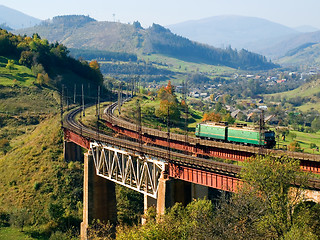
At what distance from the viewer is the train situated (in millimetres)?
62844

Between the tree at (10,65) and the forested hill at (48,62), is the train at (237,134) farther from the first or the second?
the tree at (10,65)

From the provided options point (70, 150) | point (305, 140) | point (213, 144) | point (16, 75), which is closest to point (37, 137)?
point (70, 150)

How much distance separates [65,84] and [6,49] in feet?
111

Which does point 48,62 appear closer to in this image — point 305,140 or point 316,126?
point 305,140

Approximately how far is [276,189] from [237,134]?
2958 centimetres

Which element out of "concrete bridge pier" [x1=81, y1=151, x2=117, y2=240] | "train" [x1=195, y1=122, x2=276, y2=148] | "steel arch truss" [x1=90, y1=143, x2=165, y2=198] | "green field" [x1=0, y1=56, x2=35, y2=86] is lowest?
"concrete bridge pier" [x1=81, y1=151, x2=117, y2=240]

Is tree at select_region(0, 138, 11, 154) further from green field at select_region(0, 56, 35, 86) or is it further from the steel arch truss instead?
the steel arch truss

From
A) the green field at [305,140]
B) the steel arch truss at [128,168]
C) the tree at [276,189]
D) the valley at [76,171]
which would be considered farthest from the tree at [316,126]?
the tree at [276,189]

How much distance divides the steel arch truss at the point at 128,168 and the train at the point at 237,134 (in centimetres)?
1699

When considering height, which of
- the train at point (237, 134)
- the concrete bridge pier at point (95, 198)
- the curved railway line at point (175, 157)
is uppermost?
the train at point (237, 134)

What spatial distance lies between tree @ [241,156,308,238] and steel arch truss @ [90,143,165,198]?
16.0 m

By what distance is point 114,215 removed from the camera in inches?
2562

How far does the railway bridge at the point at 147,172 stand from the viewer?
47.8 m

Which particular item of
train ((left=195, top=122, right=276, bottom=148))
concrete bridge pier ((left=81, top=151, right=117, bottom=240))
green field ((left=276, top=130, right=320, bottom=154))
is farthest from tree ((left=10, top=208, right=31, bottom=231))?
green field ((left=276, top=130, right=320, bottom=154))
